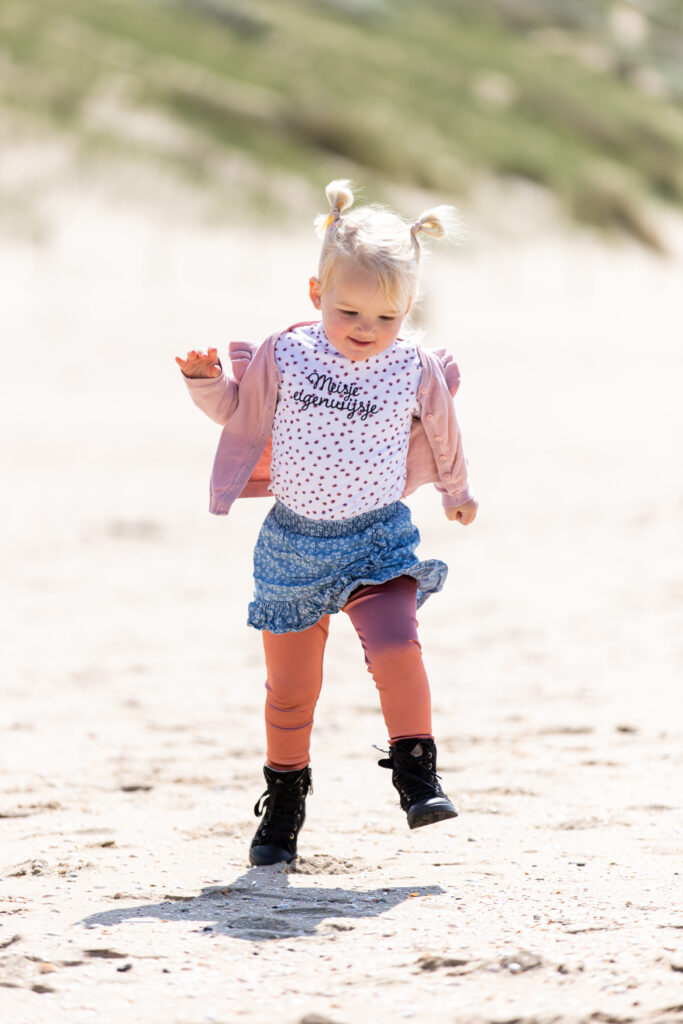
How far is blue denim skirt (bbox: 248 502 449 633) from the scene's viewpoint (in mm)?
2631

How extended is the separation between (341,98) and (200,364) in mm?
19041

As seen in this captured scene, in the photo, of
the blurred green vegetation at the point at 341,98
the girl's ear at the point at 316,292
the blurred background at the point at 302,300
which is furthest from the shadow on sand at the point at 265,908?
the blurred green vegetation at the point at 341,98

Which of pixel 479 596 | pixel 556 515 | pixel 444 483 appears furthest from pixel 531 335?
pixel 444 483

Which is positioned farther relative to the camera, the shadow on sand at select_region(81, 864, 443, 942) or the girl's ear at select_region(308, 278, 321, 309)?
the girl's ear at select_region(308, 278, 321, 309)

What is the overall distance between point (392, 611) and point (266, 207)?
12.7 metres

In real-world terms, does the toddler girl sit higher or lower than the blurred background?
lower

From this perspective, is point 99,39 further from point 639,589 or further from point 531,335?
point 639,589

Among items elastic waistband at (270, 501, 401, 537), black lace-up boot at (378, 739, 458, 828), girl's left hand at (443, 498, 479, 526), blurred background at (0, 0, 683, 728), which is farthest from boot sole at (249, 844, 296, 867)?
blurred background at (0, 0, 683, 728)

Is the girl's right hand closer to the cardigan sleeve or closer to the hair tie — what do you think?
the cardigan sleeve

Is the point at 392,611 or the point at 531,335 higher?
the point at 531,335

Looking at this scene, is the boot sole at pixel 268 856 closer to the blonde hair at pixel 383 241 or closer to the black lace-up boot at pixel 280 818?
the black lace-up boot at pixel 280 818

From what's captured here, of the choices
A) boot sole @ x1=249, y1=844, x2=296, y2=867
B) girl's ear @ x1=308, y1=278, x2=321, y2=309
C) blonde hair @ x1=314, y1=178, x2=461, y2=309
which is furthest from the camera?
boot sole @ x1=249, y1=844, x2=296, y2=867

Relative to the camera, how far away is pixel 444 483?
9.16 ft

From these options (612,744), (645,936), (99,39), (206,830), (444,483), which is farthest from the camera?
(99,39)
